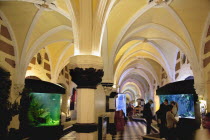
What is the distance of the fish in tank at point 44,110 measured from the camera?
34.2 ft

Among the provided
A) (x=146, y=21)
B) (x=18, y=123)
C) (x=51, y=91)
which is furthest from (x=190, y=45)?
(x=18, y=123)

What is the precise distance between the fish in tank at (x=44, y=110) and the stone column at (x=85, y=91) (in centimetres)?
639

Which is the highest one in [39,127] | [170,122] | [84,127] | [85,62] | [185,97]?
[85,62]

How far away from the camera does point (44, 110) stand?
11453 mm

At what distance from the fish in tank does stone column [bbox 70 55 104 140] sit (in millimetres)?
6386

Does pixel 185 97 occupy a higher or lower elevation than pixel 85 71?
lower

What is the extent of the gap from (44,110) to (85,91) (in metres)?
8.48

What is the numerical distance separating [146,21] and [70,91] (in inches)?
Result: 388

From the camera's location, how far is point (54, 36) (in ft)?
31.1

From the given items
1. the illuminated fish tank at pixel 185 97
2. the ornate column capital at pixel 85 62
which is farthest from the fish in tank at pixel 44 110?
the illuminated fish tank at pixel 185 97

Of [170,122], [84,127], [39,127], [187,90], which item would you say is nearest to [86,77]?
[84,127]

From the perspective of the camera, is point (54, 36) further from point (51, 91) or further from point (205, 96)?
point (205, 96)

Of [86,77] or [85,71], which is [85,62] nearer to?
[85,71]

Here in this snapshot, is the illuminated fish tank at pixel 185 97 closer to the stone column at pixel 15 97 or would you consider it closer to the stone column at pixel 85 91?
the stone column at pixel 85 91
